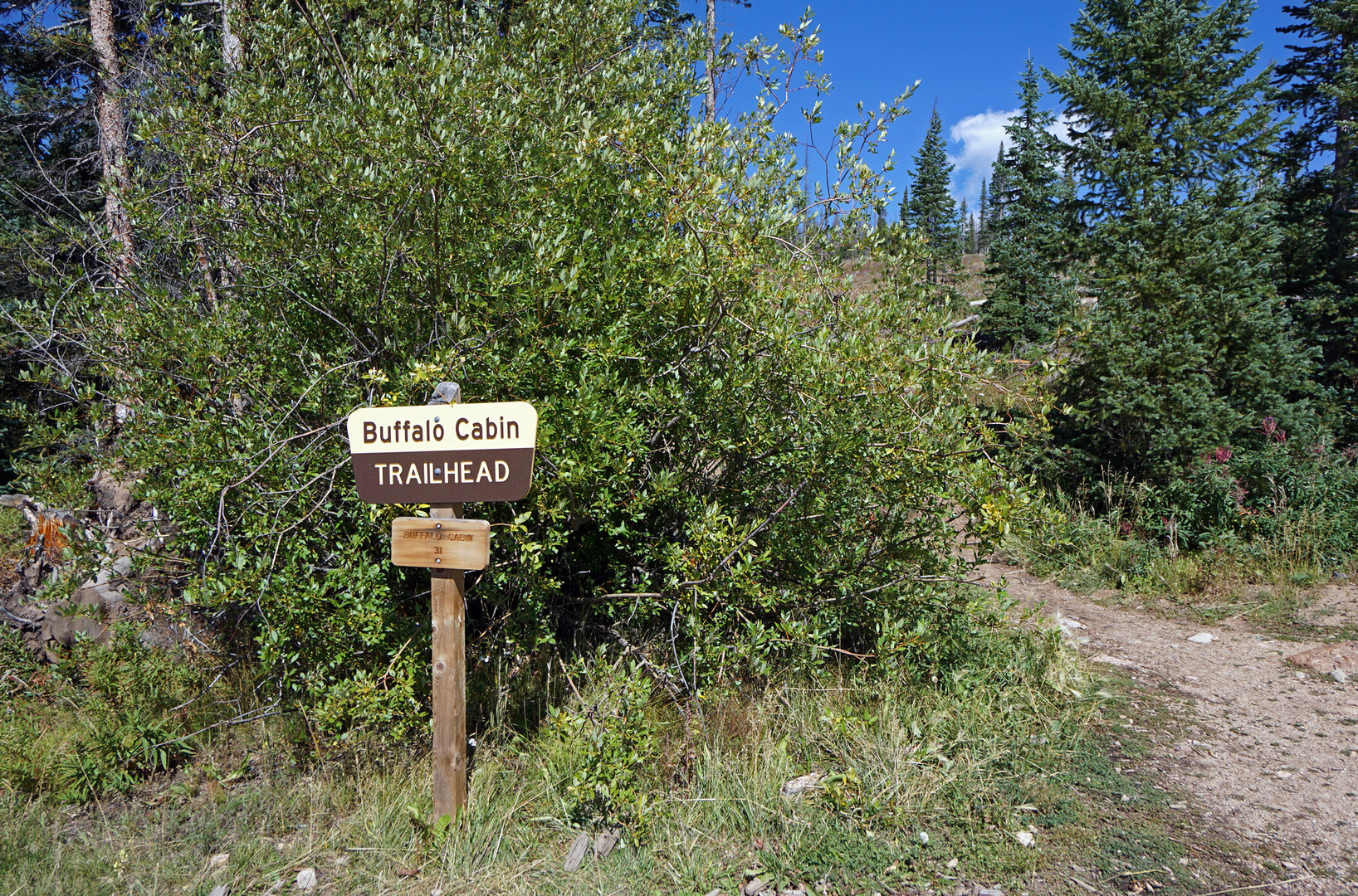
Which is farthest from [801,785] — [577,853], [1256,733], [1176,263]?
[1176,263]

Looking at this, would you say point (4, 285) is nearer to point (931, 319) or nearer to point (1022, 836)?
point (931, 319)

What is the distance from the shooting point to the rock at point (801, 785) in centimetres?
353

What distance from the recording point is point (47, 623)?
18.2ft

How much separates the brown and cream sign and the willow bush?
25 cm

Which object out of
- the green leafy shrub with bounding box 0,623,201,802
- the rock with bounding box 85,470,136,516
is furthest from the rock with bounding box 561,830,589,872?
the rock with bounding box 85,470,136,516

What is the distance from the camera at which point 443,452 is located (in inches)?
118

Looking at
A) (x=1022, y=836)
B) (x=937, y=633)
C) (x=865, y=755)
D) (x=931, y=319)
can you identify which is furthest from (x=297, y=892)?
(x=931, y=319)

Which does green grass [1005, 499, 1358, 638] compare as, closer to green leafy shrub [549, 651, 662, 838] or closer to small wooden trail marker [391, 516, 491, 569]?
green leafy shrub [549, 651, 662, 838]

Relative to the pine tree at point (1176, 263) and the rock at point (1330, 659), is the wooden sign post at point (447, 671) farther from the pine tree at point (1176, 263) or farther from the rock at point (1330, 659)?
the pine tree at point (1176, 263)

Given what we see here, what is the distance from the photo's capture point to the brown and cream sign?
2.94 meters

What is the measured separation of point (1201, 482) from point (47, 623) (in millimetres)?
10597

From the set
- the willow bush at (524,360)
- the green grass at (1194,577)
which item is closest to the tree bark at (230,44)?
the willow bush at (524,360)

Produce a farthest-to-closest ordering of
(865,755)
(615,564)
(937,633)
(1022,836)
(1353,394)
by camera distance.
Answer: (1353,394) → (937,633) → (615,564) → (865,755) → (1022,836)

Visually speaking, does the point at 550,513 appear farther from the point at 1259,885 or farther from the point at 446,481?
the point at 1259,885
